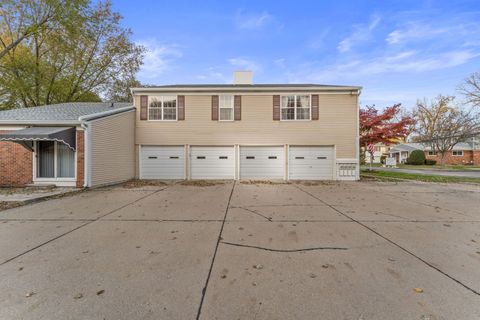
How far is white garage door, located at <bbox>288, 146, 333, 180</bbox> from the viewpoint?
1231 cm

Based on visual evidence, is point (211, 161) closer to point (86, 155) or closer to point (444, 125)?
point (86, 155)

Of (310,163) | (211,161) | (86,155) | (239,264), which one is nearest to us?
(239,264)

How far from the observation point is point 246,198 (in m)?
7.25

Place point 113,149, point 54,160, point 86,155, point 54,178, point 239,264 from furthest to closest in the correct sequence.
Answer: point 113,149
point 54,160
point 54,178
point 86,155
point 239,264

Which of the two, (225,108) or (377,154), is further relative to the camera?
(377,154)

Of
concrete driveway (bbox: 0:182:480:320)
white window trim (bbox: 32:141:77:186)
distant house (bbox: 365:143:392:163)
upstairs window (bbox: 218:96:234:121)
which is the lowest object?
concrete driveway (bbox: 0:182:480:320)

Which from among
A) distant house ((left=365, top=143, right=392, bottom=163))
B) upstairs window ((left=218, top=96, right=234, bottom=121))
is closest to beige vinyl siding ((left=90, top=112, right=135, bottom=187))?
upstairs window ((left=218, top=96, right=234, bottom=121))

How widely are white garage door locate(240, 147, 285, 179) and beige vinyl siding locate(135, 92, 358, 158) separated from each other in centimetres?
46

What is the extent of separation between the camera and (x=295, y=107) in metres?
12.4

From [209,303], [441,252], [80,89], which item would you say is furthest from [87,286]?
[80,89]

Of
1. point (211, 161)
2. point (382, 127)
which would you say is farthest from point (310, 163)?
point (382, 127)

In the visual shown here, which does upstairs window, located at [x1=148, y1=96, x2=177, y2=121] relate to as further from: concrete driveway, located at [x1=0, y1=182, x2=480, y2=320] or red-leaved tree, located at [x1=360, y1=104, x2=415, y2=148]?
red-leaved tree, located at [x1=360, y1=104, x2=415, y2=148]

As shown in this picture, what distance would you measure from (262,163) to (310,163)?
105 inches

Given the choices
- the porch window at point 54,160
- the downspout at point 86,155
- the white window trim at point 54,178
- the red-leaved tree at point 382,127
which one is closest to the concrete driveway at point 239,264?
the downspout at point 86,155
